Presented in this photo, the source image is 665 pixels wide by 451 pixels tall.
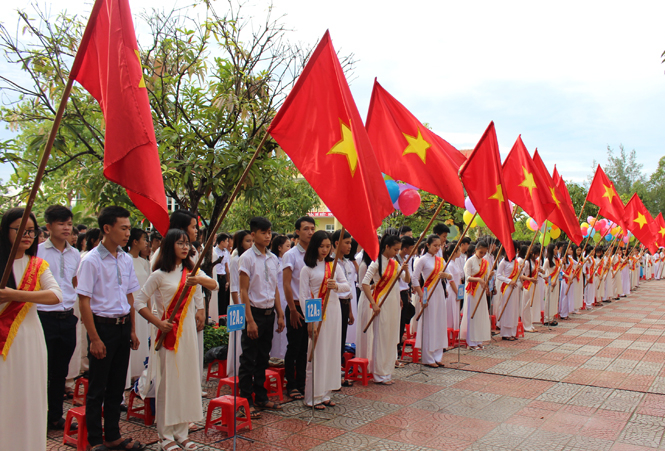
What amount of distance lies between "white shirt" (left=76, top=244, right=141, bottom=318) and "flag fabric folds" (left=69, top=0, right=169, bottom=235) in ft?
3.47

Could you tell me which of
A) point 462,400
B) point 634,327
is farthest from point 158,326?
point 634,327

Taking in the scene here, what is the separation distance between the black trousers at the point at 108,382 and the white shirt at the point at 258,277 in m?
1.29

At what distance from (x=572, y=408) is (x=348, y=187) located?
3.65m

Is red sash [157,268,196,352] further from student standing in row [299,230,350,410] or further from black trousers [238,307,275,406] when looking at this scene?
student standing in row [299,230,350,410]

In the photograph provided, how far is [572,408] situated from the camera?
5.62m

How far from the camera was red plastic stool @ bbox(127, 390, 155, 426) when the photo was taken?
4863 millimetres

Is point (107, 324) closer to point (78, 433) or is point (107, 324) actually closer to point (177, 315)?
point (177, 315)

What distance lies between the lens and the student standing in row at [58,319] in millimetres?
4754

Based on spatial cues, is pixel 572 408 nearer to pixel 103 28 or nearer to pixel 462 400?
pixel 462 400

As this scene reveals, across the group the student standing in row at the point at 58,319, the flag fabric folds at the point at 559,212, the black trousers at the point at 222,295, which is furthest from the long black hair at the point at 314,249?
the black trousers at the point at 222,295

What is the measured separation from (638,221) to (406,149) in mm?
11494

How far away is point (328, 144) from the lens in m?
4.40

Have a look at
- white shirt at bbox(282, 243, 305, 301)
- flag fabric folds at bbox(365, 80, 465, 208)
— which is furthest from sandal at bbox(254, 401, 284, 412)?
flag fabric folds at bbox(365, 80, 465, 208)

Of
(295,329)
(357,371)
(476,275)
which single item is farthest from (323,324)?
(476,275)
